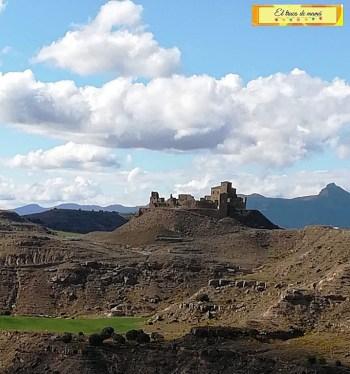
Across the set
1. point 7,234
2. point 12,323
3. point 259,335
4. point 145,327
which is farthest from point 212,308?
point 7,234

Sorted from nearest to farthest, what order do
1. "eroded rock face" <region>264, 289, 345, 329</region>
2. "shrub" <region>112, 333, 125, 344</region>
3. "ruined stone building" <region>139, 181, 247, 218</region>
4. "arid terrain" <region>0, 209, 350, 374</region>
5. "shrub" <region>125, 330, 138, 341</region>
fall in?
1. "arid terrain" <region>0, 209, 350, 374</region>
2. "shrub" <region>112, 333, 125, 344</region>
3. "shrub" <region>125, 330, 138, 341</region>
4. "eroded rock face" <region>264, 289, 345, 329</region>
5. "ruined stone building" <region>139, 181, 247, 218</region>

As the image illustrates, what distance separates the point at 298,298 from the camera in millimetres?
60438

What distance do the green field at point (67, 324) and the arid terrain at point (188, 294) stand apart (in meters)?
1.83

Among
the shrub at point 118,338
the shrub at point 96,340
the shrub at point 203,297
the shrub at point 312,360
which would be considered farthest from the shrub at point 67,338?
the shrub at point 312,360

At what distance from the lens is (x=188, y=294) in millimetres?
80312

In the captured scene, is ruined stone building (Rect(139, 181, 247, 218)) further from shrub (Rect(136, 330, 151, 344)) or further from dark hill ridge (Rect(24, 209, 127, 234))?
dark hill ridge (Rect(24, 209, 127, 234))

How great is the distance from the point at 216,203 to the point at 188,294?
32202mm

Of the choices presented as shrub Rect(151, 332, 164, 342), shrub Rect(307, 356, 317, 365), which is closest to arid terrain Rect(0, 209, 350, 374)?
shrub Rect(307, 356, 317, 365)

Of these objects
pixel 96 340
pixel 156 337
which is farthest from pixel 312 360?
pixel 96 340

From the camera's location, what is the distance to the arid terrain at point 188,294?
52.2 meters

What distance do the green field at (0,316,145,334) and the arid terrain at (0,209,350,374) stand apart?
6.00 ft

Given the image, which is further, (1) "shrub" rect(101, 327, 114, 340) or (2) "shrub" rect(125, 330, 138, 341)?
(2) "shrub" rect(125, 330, 138, 341)

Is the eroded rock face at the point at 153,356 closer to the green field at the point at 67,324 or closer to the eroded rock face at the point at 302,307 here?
the eroded rock face at the point at 302,307

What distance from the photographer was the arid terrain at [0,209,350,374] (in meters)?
52.2
